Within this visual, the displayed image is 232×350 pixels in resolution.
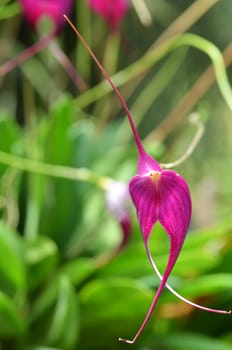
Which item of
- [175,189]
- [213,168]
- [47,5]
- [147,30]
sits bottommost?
[175,189]

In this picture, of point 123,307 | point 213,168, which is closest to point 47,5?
point 123,307

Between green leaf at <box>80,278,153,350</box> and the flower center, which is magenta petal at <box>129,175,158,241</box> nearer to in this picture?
the flower center

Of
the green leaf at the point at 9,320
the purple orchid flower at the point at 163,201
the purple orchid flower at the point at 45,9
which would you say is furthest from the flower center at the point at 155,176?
the purple orchid flower at the point at 45,9

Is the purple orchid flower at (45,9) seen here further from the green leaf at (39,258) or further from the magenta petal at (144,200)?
the magenta petal at (144,200)

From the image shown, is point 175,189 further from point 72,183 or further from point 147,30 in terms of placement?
point 147,30

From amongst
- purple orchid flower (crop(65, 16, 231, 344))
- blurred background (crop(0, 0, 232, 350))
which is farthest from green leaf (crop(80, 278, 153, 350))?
purple orchid flower (crop(65, 16, 231, 344))

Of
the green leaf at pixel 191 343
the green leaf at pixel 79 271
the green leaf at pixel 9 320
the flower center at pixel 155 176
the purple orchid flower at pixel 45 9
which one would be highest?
the purple orchid flower at pixel 45 9
